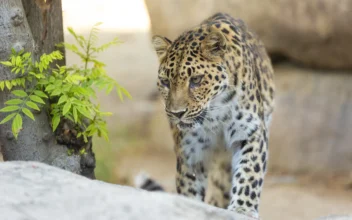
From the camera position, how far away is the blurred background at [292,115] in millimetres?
10711

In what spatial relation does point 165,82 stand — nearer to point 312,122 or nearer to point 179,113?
point 179,113

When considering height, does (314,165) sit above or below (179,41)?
below

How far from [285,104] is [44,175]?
7.55 meters

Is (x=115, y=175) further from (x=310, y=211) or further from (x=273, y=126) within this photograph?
(x=310, y=211)

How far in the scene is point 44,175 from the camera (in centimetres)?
470

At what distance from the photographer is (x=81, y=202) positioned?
169 inches

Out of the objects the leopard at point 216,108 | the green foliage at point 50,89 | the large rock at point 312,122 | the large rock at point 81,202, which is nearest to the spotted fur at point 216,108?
the leopard at point 216,108

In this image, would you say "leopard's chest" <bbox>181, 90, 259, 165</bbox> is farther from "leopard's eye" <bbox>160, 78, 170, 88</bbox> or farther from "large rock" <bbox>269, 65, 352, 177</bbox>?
"large rock" <bbox>269, 65, 352, 177</bbox>

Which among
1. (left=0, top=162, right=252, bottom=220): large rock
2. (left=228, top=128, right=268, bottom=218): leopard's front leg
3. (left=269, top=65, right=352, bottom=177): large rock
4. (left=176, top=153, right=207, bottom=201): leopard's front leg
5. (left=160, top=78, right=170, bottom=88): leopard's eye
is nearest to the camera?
(left=0, top=162, right=252, bottom=220): large rock

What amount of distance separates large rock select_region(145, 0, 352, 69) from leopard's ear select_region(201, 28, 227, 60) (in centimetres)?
424

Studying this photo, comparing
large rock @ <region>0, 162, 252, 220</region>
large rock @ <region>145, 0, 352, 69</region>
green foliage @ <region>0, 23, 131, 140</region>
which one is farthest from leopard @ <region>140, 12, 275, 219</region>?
large rock @ <region>145, 0, 352, 69</region>

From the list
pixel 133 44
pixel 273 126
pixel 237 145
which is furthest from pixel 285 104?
pixel 133 44

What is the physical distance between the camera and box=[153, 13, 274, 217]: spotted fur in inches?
257

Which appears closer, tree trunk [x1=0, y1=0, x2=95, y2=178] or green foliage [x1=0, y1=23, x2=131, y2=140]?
green foliage [x1=0, y1=23, x2=131, y2=140]
